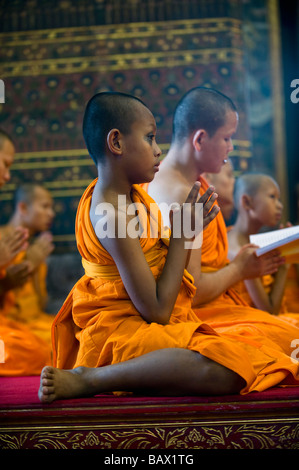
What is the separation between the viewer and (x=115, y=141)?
1745mm

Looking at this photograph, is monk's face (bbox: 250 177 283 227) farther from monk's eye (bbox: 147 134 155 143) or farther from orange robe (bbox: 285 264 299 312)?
monk's eye (bbox: 147 134 155 143)


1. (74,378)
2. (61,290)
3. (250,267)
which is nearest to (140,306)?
(74,378)

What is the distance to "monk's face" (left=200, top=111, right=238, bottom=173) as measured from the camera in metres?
2.20

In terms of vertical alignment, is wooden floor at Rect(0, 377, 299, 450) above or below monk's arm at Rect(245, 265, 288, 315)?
below

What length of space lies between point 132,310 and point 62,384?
0.94 ft

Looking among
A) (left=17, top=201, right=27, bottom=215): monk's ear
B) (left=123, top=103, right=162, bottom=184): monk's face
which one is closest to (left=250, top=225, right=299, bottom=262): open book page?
(left=123, top=103, right=162, bottom=184): monk's face

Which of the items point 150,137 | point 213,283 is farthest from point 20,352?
point 150,137

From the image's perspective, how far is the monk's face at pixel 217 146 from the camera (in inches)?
86.6

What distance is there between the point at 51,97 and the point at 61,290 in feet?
5.64

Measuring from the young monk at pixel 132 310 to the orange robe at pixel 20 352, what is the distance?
0.78m

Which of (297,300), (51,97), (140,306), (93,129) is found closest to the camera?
(140,306)
